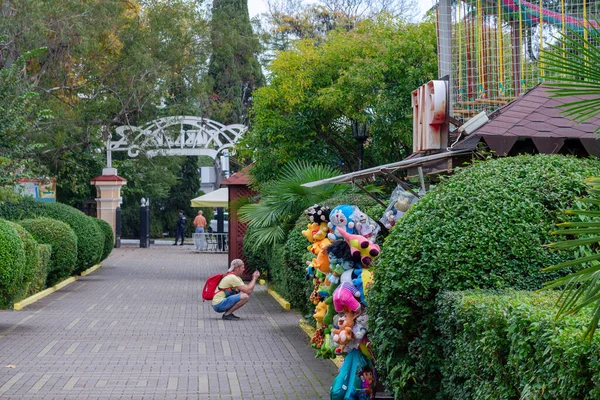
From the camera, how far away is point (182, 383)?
10055 mm

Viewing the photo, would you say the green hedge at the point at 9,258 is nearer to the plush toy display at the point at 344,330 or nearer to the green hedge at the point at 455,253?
the plush toy display at the point at 344,330

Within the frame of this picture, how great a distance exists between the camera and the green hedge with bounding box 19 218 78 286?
22.5 metres

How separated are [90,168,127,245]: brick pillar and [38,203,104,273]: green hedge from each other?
14.7 meters

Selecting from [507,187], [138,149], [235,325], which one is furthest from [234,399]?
[138,149]

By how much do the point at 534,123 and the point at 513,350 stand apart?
17.2ft

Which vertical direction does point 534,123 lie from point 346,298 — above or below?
above

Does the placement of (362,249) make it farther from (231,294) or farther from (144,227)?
(144,227)

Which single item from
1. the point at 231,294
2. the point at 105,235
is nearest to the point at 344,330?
the point at 231,294

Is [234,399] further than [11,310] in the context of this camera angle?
No

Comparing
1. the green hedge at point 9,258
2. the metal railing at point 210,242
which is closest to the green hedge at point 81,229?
the green hedge at point 9,258

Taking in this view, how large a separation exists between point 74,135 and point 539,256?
26810mm

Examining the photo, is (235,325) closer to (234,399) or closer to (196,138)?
(234,399)

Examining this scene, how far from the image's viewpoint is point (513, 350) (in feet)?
15.9

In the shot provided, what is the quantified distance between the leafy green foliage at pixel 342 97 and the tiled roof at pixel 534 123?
9.73 m
